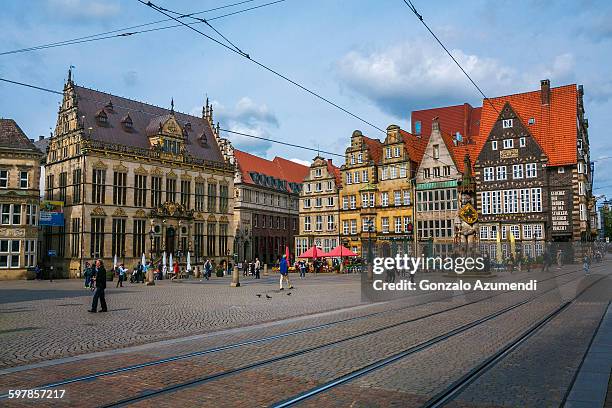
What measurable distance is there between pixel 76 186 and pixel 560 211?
46303mm

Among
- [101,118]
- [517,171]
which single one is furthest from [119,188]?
[517,171]

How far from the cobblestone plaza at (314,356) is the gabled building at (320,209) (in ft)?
153

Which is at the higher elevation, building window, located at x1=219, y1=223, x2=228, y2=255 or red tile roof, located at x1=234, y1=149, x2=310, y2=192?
red tile roof, located at x1=234, y1=149, x2=310, y2=192

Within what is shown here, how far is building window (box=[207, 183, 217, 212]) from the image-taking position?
6391cm

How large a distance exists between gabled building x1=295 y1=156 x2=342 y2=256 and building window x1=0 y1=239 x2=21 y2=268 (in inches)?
1282

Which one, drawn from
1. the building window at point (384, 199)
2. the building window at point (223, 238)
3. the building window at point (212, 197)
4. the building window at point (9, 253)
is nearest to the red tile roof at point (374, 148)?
the building window at point (384, 199)

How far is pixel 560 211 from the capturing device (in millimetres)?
51531

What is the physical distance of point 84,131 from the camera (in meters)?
52.4

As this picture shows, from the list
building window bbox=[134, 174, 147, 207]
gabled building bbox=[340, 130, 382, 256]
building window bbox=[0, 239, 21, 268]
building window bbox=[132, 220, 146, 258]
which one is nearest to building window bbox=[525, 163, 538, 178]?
gabled building bbox=[340, 130, 382, 256]

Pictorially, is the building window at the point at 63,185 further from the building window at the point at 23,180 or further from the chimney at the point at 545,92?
the chimney at the point at 545,92

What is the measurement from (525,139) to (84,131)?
142ft

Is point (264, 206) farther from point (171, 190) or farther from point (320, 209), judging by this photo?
point (171, 190)

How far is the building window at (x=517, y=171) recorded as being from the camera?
54062 mm

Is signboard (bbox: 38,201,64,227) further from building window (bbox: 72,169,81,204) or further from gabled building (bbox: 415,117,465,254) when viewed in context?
gabled building (bbox: 415,117,465,254)
